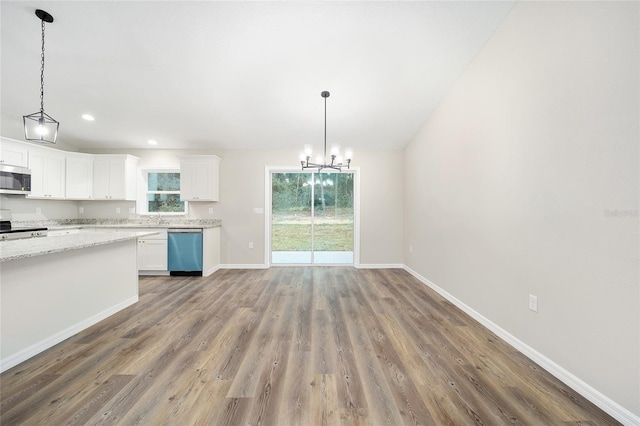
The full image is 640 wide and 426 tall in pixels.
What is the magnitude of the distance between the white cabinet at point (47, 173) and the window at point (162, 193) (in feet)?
4.02

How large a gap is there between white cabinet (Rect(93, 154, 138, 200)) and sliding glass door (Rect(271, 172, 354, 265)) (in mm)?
2940

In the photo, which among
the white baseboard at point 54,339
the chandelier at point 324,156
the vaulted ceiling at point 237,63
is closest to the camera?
the white baseboard at point 54,339

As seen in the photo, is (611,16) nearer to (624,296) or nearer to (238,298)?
(624,296)

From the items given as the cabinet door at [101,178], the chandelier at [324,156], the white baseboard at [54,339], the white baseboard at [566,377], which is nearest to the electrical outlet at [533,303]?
the white baseboard at [566,377]

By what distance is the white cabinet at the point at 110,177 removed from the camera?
455 centimetres

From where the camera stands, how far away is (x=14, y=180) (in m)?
3.56

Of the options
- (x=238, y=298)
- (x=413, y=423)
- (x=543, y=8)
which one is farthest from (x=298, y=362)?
(x=543, y=8)

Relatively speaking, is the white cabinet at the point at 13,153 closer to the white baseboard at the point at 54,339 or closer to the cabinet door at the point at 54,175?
the cabinet door at the point at 54,175

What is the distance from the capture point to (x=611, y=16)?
143cm

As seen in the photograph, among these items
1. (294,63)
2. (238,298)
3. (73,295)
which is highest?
(294,63)

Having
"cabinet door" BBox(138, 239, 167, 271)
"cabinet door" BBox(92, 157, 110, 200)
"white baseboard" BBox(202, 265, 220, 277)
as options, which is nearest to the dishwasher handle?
"cabinet door" BBox(138, 239, 167, 271)

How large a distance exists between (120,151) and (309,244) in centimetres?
448

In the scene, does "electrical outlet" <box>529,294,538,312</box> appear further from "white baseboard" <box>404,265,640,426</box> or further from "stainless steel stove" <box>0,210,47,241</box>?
"stainless steel stove" <box>0,210,47,241</box>

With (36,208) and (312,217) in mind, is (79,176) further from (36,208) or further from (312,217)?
(312,217)
